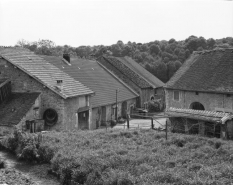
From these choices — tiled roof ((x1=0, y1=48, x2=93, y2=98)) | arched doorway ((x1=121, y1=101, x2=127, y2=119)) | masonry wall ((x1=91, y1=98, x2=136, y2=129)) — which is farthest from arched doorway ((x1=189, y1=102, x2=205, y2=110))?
tiled roof ((x1=0, y1=48, x2=93, y2=98))

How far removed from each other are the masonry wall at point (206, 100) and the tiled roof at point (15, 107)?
12179mm

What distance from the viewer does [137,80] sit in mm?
38688

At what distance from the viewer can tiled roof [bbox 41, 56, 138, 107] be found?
30.2 metres

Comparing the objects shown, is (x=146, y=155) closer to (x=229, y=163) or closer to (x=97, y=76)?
(x=229, y=163)

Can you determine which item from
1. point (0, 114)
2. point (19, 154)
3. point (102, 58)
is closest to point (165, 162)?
point (19, 154)

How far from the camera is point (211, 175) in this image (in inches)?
457

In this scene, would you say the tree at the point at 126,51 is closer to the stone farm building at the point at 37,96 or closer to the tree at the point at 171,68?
the tree at the point at 171,68

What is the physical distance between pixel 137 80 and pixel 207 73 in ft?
42.3

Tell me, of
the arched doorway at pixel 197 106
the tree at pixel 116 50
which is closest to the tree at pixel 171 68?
the tree at pixel 116 50

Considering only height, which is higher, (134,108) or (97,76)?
(97,76)

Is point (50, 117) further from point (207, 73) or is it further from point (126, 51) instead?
point (126, 51)

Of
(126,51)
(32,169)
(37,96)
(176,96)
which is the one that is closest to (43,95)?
(37,96)

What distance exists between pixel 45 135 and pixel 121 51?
54.4 m

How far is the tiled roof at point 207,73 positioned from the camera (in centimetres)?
2503
